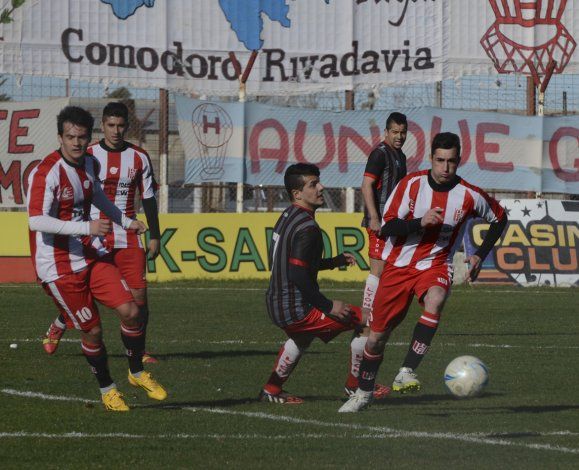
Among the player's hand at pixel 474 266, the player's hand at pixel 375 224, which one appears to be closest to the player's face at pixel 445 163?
the player's hand at pixel 474 266

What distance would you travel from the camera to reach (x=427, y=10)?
23.2 metres

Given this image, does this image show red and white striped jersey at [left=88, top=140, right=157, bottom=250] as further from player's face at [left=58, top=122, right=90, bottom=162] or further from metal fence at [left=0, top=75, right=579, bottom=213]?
metal fence at [left=0, top=75, right=579, bottom=213]

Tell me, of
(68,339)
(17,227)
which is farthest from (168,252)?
(68,339)

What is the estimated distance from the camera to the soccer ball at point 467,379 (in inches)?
350

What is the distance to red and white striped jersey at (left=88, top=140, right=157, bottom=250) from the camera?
11.2m

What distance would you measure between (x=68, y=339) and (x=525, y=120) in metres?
11.5

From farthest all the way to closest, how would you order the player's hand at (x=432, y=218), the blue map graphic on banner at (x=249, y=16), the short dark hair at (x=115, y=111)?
the blue map graphic on banner at (x=249, y=16)
the short dark hair at (x=115, y=111)
the player's hand at (x=432, y=218)

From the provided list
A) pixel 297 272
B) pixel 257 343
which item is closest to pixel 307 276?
pixel 297 272

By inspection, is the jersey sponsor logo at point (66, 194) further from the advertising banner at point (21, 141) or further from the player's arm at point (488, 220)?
the advertising banner at point (21, 141)

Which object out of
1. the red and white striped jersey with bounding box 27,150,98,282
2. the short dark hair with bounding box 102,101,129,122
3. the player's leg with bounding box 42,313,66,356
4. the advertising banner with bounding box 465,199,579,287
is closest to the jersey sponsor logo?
the red and white striped jersey with bounding box 27,150,98,282

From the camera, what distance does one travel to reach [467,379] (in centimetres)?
890

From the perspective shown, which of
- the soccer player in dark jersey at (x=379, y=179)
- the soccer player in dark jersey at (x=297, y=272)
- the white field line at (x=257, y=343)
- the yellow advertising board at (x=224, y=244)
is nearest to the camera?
the soccer player in dark jersey at (x=297, y=272)

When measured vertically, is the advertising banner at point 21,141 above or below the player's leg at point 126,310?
above

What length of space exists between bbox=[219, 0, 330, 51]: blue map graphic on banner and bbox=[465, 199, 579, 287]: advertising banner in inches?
206
